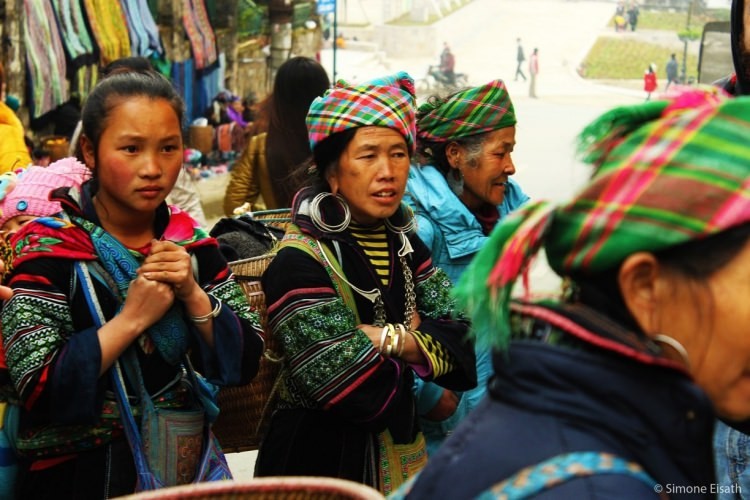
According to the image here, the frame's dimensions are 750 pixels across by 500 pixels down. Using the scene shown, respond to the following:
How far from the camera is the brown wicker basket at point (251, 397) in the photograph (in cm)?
325

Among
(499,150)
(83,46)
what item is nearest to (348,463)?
(499,150)

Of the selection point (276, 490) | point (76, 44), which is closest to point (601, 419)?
point (276, 490)

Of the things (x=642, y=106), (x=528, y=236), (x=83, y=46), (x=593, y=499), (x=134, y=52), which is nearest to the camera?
(x=593, y=499)

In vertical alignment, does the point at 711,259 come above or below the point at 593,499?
above

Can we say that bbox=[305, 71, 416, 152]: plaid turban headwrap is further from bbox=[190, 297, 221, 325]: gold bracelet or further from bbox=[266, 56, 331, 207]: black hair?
Answer: bbox=[266, 56, 331, 207]: black hair

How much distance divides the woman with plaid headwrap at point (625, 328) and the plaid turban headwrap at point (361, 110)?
175 centimetres

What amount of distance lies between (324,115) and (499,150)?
92 cm

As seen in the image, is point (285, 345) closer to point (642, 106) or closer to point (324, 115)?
point (324, 115)

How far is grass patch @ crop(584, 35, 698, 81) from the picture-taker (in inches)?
1024

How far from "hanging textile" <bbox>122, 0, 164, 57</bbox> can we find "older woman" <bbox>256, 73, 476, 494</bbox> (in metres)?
8.70

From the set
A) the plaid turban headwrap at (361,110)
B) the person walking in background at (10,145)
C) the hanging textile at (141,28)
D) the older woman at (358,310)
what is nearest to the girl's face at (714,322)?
the older woman at (358,310)

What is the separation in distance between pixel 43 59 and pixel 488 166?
686 cm

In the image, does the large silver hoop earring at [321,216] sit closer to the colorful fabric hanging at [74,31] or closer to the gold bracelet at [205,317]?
the gold bracelet at [205,317]

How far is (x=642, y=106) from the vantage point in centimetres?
158
